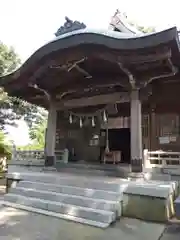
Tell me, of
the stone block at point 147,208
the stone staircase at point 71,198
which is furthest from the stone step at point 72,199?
the stone block at point 147,208

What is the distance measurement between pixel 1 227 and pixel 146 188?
10.1 feet

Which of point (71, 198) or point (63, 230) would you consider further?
point (71, 198)

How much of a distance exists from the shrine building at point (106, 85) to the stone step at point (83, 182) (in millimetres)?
1034

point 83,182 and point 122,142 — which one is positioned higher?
point 122,142

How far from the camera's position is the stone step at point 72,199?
5172 millimetres

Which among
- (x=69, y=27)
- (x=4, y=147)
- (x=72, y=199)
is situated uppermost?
(x=69, y=27)

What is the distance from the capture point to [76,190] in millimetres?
5957

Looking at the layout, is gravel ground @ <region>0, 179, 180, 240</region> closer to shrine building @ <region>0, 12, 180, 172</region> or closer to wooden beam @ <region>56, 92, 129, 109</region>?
shrine building @ <region>0, 12, 180, 172</region>

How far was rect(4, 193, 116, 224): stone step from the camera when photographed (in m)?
4.88

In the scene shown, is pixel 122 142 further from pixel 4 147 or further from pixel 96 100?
pixel 4 147

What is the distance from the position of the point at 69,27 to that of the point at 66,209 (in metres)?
5.15

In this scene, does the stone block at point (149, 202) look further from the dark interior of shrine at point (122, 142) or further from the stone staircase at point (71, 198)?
the dark interior of shrine at point (122, 142)

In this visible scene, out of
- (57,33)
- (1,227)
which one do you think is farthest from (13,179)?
(57,33)

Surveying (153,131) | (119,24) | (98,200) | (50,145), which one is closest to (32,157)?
(50,145)
